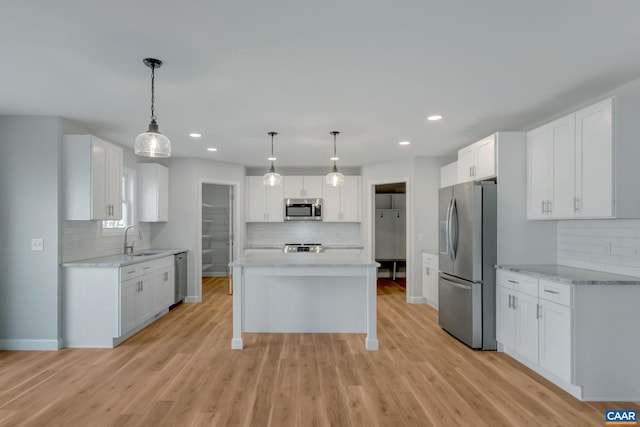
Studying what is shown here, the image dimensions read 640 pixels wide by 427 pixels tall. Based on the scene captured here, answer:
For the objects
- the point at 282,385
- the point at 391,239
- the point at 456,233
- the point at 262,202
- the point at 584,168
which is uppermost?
the point at 584,168

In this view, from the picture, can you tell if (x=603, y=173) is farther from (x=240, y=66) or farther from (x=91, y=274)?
(x=91, y=274)

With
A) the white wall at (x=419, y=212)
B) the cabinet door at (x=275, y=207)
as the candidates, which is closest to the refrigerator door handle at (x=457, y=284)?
the white wall at (x=419, y=212)

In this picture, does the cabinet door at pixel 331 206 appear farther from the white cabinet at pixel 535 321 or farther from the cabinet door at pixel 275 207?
the white cabinet at pixel 535 321

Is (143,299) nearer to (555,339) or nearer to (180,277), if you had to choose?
(180,277)

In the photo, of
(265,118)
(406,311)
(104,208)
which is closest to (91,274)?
(104,208)

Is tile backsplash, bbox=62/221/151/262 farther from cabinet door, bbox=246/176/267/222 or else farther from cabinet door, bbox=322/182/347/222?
cabinet door, bbox=322/182/347/222

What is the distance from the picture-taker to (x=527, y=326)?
336 centimetres

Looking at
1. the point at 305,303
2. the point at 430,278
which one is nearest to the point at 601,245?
the point at 430,278

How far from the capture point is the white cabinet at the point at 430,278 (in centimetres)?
563

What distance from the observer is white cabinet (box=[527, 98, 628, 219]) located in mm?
2900

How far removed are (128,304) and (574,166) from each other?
4.85 m

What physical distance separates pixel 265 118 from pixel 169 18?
1.98 metres

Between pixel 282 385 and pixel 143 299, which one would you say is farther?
pixel 143 299

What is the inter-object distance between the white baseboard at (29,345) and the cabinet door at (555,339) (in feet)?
16.0
